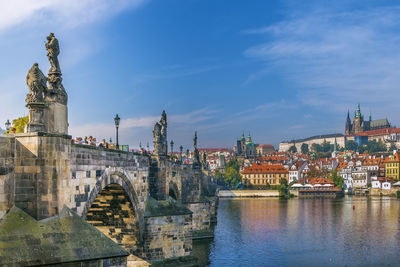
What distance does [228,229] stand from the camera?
52.9m

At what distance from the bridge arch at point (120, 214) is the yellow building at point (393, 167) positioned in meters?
130

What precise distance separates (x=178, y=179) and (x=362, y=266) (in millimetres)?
16247

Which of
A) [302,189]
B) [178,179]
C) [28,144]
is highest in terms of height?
[28,144]

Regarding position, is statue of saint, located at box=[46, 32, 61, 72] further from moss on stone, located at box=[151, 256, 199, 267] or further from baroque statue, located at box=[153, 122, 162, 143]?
baroque statue, located at box=[153, 122, 162, 143]

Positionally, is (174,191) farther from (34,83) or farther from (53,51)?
(34,83)

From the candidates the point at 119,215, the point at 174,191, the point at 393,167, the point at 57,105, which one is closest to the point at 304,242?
the point at 174,191

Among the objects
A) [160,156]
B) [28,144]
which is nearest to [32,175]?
[28,144]

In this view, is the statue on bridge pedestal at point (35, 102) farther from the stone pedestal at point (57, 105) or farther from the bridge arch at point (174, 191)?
the bridge arch at point (174, 191)

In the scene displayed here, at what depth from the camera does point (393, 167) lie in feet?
470

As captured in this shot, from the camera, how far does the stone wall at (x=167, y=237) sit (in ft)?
86.0

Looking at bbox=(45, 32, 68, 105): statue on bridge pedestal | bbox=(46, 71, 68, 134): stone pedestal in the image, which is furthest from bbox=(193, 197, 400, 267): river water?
bbox=(45, 32, 68, 105): statue on bridge pedestal

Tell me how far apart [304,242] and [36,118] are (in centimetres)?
Answer: 3426

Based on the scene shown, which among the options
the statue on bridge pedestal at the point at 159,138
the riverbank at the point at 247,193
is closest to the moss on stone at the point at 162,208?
the statue on bridge pedestal at the point at 159,138

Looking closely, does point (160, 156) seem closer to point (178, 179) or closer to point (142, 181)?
point (142, 181)
